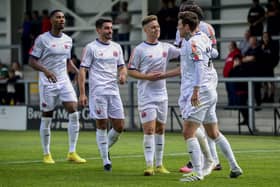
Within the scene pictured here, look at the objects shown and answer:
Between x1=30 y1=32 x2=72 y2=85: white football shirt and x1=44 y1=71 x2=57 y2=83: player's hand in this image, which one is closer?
x1=44 y1=71 x2=57 y2=83: player's hand

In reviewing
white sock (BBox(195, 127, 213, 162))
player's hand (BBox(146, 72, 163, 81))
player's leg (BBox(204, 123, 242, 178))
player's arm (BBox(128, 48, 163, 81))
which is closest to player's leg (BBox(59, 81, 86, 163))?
player's arm (BBox(128, 48, 163, 81))

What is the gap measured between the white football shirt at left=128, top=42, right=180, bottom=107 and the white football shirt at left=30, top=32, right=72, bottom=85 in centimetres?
288

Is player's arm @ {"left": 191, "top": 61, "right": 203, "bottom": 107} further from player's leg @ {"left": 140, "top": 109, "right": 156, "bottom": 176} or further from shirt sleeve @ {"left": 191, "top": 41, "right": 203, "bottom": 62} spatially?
player's leg @ {"left": 140, "top": 109, "right": 156, "bottom": 176}

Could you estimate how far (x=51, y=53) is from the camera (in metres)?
17.0

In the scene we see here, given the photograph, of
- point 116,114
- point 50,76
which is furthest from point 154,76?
point 50,76

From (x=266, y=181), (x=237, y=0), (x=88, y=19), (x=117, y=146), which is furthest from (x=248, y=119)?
(x=88, y=19)

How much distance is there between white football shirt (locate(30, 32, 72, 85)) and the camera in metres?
16.9

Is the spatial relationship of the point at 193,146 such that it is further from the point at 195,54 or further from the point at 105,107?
the point at 105,107

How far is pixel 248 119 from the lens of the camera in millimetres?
24906

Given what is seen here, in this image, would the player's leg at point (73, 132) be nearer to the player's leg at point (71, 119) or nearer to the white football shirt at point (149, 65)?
the player's leg at point (71, 119)

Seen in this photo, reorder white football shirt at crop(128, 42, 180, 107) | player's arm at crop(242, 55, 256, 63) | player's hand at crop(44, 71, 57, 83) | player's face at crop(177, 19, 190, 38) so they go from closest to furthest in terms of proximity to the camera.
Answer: player's face at crop(177, 19, 190, 38) → white football shirt at crop(128, 42, 180, 107) → player's hand at crop(44, 71, 57, 83) → player's arm at crop(242, 55, 256, 63)

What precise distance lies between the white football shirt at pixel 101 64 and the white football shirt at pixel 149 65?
1.12 m

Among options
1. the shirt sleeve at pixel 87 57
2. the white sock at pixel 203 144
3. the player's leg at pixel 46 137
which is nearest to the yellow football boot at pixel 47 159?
the player's leg at pixel 46 137

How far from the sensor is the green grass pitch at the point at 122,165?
13062 millimetres
